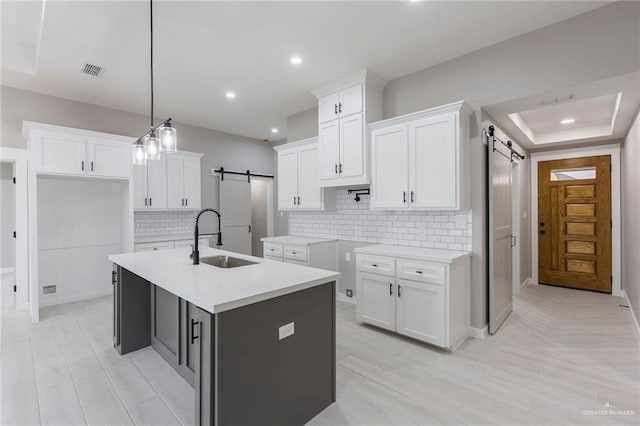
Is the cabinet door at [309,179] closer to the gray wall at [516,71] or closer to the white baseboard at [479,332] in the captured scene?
the gray wall at [516,71]

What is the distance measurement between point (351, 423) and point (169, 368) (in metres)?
1.64

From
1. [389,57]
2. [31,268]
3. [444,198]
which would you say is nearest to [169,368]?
[31,268]

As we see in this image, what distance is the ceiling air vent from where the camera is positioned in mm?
3467

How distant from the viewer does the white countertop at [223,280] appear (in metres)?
1.63

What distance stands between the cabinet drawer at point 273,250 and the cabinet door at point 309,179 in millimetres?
694

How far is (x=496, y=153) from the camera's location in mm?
3385

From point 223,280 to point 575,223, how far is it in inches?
229

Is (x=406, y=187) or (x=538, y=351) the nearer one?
(x=538, y=351)

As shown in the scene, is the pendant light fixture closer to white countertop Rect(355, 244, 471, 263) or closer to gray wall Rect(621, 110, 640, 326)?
white countertop Rect(355, 244, 471, 263)

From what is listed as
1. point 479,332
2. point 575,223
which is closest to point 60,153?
point 479,332

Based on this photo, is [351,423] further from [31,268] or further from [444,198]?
[31,268]

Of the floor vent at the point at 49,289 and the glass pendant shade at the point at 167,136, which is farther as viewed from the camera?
the floor vent at the point at 49,289

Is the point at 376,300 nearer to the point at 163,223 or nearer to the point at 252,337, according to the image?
the point at 252,337

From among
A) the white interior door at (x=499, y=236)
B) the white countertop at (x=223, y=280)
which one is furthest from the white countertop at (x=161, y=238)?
the white interior door at (x=499, y=236)
